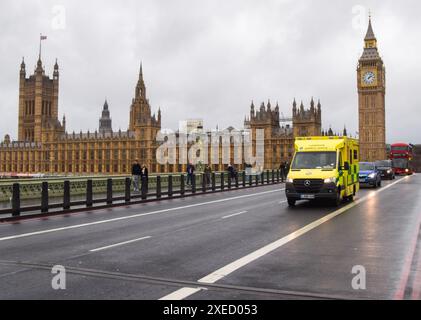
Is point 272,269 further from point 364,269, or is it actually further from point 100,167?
point 100,167

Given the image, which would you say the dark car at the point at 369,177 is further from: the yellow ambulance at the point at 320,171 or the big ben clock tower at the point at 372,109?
the big ben clock tower at the point at 372,109

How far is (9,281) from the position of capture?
6.59m

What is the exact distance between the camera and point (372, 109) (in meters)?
127

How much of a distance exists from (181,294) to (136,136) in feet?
406

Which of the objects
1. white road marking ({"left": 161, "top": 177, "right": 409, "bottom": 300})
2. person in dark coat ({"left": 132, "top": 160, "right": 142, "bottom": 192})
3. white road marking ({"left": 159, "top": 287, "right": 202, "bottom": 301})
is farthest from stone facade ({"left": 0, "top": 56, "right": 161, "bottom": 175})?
white road marking ({"left": 159, "top": 287, "right": 202, "bottom": 301})

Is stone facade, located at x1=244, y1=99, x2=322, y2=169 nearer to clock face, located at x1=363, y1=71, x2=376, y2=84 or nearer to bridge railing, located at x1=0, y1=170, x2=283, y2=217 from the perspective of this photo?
clock face, located at x1=363, y1=71, x2=376, y2=84

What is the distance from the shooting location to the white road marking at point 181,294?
18.8ft

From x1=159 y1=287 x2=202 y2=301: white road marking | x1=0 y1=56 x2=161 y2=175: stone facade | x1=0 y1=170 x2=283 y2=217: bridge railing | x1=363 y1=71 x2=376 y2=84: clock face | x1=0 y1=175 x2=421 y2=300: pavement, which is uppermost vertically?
x1=363 y1=71 x2=376 y2=84: clock face

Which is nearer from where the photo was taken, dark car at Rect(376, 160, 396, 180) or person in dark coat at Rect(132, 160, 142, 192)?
person in dark coat at Rect(132, 160, 142, 192)

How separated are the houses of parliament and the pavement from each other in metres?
98.4

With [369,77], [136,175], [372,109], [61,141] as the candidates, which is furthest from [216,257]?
[61,141]

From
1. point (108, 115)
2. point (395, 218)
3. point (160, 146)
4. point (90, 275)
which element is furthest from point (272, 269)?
point (108, 115)

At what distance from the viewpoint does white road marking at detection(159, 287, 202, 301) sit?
5.72m

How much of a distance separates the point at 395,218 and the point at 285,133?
102144 millimetres
